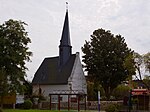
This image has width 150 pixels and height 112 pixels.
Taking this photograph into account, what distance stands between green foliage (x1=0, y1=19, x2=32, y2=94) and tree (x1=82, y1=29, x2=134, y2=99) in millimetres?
21336

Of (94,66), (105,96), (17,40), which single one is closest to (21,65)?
(17,40)

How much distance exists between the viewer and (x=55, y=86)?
7275 centimetres

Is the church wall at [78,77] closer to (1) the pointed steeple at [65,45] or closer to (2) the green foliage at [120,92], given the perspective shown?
(1) the pointed steeple at [65,45]

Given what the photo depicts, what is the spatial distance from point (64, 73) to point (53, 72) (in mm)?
3932

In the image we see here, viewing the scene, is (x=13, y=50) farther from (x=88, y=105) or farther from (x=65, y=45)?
(x=65, y=45)

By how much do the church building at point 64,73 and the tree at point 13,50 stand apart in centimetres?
2304

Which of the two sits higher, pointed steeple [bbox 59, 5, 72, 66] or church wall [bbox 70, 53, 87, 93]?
pointed steeple [bbox 59, 5, 72, 66]

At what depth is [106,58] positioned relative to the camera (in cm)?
6531

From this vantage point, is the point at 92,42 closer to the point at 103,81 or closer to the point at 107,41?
the point at 107,41

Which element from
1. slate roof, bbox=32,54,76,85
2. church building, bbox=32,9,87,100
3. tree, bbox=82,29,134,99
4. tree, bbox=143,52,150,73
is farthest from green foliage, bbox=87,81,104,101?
tree, bbox=143,52,150,73

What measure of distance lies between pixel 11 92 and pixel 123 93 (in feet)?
110

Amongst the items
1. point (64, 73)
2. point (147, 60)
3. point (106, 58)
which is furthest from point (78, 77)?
point (147, 60)

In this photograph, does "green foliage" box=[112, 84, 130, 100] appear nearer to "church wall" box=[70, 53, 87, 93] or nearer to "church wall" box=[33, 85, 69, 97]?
"church wall" box=[70, 53, 87, 93]

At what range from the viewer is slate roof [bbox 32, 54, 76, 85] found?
7162cm
